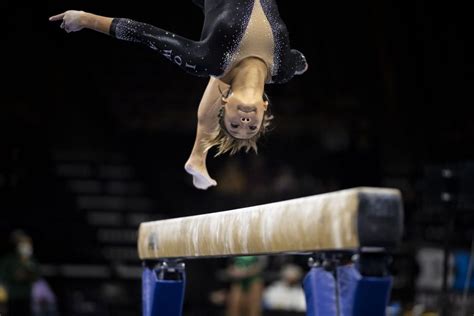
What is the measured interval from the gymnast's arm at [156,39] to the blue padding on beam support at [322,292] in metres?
1.38

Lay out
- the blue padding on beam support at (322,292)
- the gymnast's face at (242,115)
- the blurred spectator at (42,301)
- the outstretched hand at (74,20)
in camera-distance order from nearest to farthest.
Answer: the blue padding on beam support at (322,292), the gymnast's face at (242,115), the outstretched hand at (74,20), the blurred spectator at (42,301)

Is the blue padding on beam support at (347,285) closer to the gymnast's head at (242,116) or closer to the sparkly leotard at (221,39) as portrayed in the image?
the gymnast's head at (242,116)

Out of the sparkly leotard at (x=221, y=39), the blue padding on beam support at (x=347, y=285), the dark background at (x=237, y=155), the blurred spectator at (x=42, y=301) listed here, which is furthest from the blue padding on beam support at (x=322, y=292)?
the dark background at (x=237, y=155)

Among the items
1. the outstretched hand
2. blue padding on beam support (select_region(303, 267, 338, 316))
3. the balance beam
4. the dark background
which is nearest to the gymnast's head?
the balance beam

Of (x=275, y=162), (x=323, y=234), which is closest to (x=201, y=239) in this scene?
(x=323, y=234)

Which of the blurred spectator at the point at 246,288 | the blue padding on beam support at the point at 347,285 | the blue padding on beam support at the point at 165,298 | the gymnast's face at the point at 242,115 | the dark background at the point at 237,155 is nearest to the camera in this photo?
the blue padding on beam support at the point at 347,285

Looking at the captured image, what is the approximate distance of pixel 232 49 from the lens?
13.8ft

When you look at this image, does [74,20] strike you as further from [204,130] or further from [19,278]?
[19,278]

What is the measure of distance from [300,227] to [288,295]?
23.8ft

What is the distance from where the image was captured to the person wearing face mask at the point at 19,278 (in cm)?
902

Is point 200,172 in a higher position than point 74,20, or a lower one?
lower

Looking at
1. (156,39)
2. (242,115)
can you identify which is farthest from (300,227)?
(156,39)

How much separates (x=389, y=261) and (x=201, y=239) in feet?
4.28

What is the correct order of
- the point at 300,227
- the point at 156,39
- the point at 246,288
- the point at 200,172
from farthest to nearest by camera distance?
1. the point at 246,288
2. the point at 200,172
3. the point at 156,39
4. the point at 300,227
